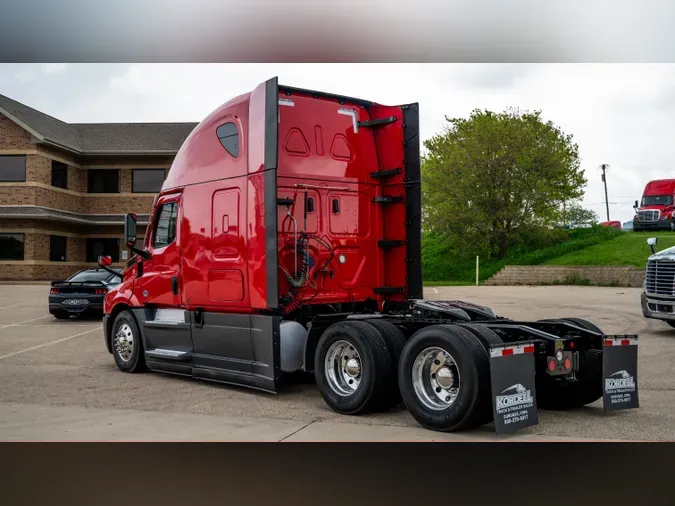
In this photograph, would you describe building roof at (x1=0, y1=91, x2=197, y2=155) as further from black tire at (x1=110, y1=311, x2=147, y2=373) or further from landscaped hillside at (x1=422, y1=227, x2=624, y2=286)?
black tire at (x1=110, y1=311, x2=147, y2=373)

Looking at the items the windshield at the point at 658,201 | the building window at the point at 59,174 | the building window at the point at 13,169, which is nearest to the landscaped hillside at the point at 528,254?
the windshield at the point at 658,201

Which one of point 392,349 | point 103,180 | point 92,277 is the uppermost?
point 103,180

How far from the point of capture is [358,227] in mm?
9633

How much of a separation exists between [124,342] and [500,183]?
3528cm

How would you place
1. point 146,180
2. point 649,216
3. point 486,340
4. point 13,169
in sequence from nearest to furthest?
1. point 486,340
2. point 13,169
3. point 146,180
4. point 649,216

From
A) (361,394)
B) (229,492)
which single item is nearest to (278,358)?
(361,394)

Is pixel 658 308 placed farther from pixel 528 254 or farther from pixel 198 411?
pixel 528 254

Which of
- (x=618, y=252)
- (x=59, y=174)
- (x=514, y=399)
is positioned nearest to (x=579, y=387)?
(x=514, y=399)

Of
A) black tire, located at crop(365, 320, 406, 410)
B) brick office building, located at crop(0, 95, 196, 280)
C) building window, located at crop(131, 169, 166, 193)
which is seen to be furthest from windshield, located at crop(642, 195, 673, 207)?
black tire, located at crop(365, 320, 406, 410)

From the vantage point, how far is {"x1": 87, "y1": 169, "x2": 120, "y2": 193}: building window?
41.0 m

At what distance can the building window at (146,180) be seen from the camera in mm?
40375

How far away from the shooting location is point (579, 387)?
7.77 meters

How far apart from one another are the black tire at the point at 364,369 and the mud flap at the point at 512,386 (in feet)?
4.33

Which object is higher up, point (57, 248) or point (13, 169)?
point (13, 169)
